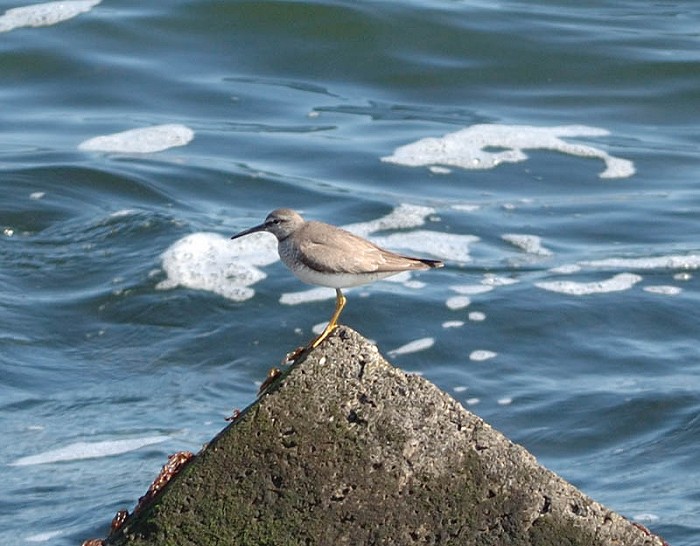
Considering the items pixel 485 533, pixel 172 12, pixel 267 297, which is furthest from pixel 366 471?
pixel 172 12

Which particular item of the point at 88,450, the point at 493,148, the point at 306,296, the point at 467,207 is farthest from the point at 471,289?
the point at 88,450

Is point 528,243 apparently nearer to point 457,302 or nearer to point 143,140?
point 457,302

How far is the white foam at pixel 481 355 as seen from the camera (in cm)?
963

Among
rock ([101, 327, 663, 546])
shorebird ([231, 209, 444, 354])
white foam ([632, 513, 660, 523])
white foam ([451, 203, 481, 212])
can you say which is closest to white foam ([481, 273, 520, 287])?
white foam ([451, 203, 481, 212])

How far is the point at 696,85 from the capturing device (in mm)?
15492

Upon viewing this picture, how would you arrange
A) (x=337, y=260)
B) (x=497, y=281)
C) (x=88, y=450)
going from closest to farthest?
(x=337, y=260)
(x=88, y=450)
(x=497, y=281)

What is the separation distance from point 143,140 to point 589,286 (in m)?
5.26

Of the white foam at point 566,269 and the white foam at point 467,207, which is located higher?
the white foam at point 467,207

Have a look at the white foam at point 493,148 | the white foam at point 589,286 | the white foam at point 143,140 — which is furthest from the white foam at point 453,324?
the white foam at point 143,140

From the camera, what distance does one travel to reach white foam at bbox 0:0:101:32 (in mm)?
16531

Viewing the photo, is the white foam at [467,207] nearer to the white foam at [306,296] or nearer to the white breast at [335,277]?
the white foam at [306,296]

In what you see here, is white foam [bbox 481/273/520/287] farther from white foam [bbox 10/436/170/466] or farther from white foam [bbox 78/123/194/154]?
white foam [bbox 78/123/194/154]

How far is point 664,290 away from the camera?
10.7 metres

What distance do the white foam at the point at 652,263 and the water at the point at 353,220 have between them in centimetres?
4
